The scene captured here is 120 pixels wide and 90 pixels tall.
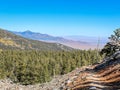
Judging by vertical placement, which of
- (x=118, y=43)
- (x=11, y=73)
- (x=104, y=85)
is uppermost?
(x=118, y=43)

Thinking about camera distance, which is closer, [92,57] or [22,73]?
[22,73]

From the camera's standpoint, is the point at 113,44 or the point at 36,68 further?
the point at 36,68

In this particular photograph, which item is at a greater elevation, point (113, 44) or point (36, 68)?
point (113, 44)

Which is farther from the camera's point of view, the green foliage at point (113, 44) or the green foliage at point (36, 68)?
the green foliage at point (36, 68)

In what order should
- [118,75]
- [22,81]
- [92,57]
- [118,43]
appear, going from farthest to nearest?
[92,57]
[22,81]
[118,43]
[118,75]

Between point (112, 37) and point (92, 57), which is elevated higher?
point (112, 37)

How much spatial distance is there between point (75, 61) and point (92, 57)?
18.7 m

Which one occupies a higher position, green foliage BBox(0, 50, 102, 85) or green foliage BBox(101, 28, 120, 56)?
green foliage BBox(101, 28, 120, 56)

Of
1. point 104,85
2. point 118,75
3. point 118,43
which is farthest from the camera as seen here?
point 118,43

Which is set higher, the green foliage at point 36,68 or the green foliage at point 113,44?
the green foliage at point 113,44

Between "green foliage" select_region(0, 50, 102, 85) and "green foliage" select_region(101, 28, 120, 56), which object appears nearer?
"green foliage" select_region(101, 28, 120, 56)

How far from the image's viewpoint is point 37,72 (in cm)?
11338

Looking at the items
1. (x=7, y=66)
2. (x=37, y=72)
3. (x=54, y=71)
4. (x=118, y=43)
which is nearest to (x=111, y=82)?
(x=118, y=43)

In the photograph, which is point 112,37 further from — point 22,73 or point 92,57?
point 92,57
